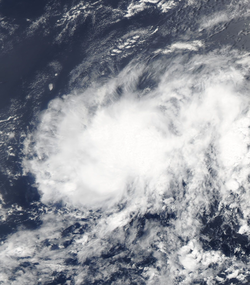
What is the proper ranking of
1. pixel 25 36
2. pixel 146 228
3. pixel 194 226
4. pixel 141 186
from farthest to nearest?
1. pixel 25 36
2. pixel 141 186
3. pixel 146 228
4. pixel 194 226

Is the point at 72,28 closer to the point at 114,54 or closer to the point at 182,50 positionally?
the point at 114,54

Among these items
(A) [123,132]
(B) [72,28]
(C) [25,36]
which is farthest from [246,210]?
(C) [25,36]

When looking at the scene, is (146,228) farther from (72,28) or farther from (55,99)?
(72,28)

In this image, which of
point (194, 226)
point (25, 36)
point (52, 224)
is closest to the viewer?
point (194, 226)

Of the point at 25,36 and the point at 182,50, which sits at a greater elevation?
the point at 25,36

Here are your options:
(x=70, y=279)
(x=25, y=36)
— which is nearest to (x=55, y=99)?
(x=25, y=36)

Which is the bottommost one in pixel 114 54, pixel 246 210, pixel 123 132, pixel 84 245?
pixel 84 245

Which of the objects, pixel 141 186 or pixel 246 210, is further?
pixel 141 186
